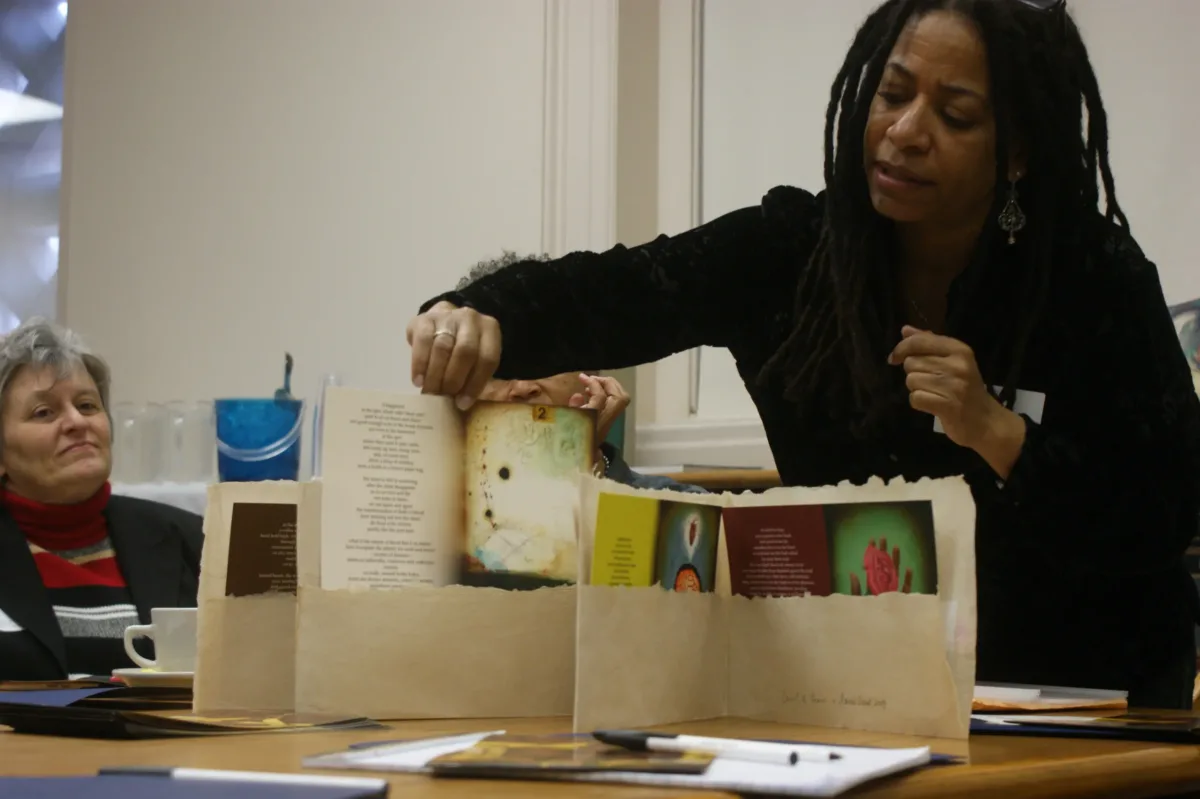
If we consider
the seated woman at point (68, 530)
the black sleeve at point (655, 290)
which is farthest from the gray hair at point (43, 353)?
the black sleeve at point (655, 290)

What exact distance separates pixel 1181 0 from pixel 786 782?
2.47 meters

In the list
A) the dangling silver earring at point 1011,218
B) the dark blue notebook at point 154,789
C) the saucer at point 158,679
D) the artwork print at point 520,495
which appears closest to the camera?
the dark blue notebook at point 154,789

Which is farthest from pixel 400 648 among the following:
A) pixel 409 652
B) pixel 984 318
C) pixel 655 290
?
pixel 984 318

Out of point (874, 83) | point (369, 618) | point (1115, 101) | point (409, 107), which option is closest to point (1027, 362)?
point (874, 83)

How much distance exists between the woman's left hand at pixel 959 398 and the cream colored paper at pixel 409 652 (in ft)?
1.07

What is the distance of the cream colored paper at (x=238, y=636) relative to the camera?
930 mm

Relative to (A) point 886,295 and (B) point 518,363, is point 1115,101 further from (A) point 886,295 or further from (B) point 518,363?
(B) point 518,363

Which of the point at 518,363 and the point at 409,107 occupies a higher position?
the point at 409,107

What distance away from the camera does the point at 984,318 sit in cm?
120

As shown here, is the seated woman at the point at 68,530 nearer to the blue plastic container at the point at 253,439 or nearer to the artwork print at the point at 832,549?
the blue plastic container at the point at 253,439

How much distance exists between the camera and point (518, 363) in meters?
1.14

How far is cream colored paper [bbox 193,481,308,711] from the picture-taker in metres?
0.93

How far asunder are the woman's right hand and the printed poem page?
0.02 metres

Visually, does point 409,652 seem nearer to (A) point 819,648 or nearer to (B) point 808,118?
(A) point 819,648
